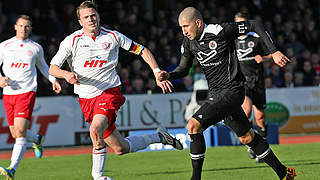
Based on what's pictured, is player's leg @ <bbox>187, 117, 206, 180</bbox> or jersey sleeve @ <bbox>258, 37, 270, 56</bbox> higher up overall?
jersey sleeve @ <bbox>258, 37, 270, 56</bbox>

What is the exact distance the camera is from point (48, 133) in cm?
1762

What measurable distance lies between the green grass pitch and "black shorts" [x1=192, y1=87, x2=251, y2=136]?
1546mm

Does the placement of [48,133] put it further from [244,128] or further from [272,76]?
[244,128]

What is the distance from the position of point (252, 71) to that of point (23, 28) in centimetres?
437

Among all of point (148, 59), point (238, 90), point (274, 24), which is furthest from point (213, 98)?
point (274, 24)

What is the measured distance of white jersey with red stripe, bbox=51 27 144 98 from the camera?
28.1 feet

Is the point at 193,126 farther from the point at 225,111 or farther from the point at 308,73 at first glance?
the point at 308,73

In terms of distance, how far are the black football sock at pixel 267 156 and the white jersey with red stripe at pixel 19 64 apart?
439cm

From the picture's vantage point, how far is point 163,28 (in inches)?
884

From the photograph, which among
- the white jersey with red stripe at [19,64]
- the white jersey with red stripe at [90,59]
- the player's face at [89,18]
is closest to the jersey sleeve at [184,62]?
the white jersey with red stripe at [90,59]

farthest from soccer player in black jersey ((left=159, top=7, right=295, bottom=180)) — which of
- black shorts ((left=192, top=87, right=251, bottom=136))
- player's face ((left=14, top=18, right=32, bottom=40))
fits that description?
player's face ((left=14, top=18, right=32, bottom=40))

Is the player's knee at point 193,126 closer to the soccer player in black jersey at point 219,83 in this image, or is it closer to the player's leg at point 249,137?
the soccer player in black jersey at point 219,83

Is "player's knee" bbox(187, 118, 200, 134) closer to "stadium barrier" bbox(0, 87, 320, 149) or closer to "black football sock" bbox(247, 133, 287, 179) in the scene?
"black football sock" bbox(247, 133, 287, 179)

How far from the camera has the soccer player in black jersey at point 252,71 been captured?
1211cm
